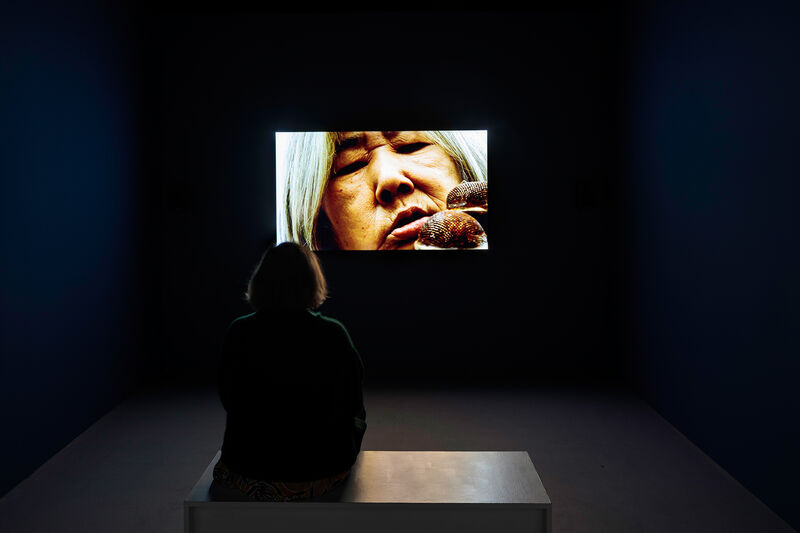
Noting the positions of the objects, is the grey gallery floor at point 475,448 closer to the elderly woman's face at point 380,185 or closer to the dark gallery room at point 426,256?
the dark gallery room at point 426,256

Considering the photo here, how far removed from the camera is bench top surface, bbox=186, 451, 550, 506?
1723 mm

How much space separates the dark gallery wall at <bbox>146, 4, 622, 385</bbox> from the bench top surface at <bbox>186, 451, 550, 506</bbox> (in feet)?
8.17

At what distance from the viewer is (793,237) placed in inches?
92.1

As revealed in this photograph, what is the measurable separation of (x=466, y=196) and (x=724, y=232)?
1.90 meters

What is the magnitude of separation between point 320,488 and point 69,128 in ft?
8.41

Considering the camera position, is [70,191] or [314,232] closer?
[70,191]

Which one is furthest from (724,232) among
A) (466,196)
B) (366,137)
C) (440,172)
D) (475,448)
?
(366,137)

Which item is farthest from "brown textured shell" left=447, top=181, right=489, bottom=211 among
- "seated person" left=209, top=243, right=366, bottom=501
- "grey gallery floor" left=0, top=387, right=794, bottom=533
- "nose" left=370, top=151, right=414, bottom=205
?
"seated person" left=209, top=243, right=366, bottom=501

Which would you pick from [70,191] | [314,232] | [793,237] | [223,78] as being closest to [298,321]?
[793,237]

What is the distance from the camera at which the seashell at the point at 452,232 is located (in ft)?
14.6

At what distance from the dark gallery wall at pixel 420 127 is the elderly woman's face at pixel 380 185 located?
0.14 m

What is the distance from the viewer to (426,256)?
14.9ft

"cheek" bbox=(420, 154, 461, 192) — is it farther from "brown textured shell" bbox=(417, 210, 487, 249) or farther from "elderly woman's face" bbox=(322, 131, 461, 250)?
"brown textured shell" bbox=(417, 210, 487, 249)

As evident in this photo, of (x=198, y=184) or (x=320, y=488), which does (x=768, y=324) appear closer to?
(x=320, y=488)
